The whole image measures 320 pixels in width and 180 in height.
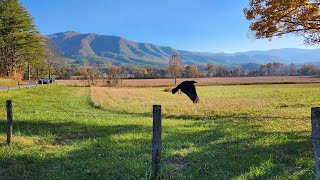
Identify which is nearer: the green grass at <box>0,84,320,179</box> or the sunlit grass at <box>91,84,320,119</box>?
the green grass at <box>0,84,320,179</box>

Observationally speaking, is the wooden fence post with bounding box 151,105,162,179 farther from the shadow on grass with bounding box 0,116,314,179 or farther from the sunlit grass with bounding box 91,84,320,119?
the sunlit grass with bounding box 91,84,320,119

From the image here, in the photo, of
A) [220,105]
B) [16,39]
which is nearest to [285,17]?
[220,105]

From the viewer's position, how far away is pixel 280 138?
11.1 metres

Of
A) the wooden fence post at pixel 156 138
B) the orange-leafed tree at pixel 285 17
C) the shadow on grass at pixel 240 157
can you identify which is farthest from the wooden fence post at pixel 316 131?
the orange-leafed tree at pixel 285 17

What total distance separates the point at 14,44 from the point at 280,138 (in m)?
64.4

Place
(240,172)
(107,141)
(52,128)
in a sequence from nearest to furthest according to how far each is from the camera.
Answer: (240,172) → (107,141) → (52,128)

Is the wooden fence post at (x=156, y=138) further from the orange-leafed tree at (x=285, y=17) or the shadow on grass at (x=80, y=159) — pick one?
the orange-leafed tree at (x=285, y=17)

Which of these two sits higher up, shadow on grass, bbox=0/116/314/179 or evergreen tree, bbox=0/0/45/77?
evergreen tree, bbox=0/0/45/77

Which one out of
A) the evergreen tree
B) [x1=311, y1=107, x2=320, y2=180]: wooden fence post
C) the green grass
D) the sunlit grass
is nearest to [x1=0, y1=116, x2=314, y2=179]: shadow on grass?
the green grass

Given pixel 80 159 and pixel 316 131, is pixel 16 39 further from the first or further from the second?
pixel 316 131

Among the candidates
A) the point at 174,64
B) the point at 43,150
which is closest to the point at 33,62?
the point at 174,64

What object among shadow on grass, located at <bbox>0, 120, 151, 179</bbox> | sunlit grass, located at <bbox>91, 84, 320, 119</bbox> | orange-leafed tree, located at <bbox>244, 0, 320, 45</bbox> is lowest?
sunlit grass, located at <bbox>91, 84, 320, 119</bbox>

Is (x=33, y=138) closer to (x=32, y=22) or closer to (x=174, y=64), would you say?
(x=32, y=22)

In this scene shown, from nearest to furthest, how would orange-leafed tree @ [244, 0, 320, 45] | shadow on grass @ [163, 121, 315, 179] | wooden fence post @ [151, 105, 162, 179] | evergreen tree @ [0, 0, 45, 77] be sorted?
wooden fence post @ [151, 105, 162, 179] < shadow on grass @ [163, 121, 315, 179] < orange-leafed tree @ [244, 0, 320, 45] < evergreen tree @ [0, 0, 45, 77]
